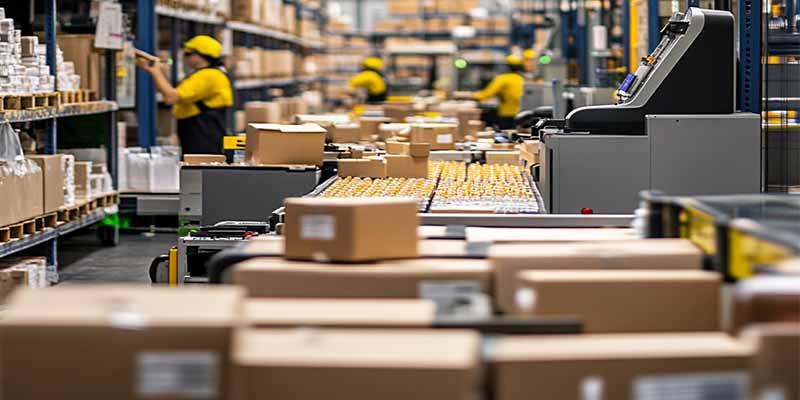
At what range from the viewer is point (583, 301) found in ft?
10.3

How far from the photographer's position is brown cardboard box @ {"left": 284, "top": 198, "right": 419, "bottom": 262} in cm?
354

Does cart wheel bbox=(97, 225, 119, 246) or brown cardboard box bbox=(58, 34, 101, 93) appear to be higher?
brown cardboard box bbox=(58, 34, 101, 93)

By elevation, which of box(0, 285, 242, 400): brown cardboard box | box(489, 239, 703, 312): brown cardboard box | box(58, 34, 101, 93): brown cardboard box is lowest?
box(0, 285, 242, 400): brown cardboard box

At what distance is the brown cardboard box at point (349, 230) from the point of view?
3540 millimetres

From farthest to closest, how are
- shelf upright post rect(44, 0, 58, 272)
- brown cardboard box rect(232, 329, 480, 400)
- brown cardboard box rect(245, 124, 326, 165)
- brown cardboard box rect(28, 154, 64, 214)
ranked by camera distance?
shelf upright post rect(44, 0, 58, 272) → brown cardboard box rect(28, 154, 64, 214) → brown cardboard box rect(245, 124, 326, 165) → brown cardboard box rect(232, 329, 480, 400)

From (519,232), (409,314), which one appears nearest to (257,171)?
(519,232)

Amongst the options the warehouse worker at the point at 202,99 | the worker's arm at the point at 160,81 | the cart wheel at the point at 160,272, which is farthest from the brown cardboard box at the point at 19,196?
the warehouse worker at the point at 202,99

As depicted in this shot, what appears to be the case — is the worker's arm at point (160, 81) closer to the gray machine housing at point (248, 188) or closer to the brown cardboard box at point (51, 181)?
the brown cardboard box at point (51, 181)

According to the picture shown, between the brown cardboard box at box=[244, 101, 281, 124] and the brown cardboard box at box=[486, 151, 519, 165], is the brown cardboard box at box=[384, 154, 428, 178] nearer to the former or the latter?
the brown cardboard box at box=[486, 151, 519, 165]

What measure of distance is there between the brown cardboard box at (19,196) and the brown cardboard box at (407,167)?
2415 millimetres

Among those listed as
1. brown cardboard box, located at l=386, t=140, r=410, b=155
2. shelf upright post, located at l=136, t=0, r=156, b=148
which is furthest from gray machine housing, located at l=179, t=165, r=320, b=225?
shelf upright post, located at l=136, t=0, r=156, b=148

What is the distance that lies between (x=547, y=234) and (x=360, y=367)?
164 centimetres

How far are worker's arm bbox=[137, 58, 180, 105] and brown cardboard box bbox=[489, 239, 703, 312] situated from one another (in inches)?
328

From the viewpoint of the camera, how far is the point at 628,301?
3156 millimetres
